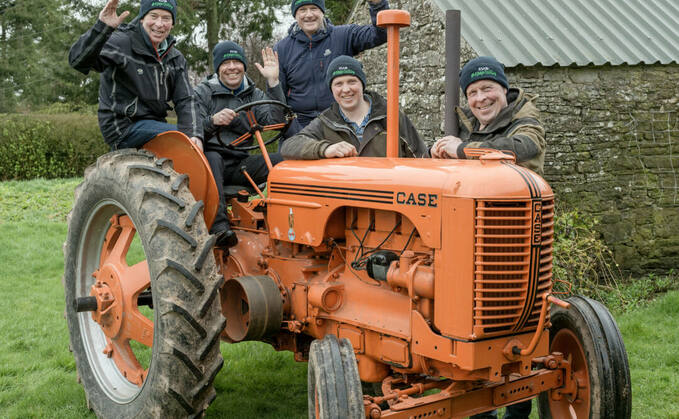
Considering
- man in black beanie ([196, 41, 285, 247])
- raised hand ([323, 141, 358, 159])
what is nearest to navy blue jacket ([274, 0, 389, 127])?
man in black beanie ([196, 41, 285, 247])

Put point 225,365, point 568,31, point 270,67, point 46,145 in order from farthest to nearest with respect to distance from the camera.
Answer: point 46,145
point 568,31
point 225,365
point 270,67

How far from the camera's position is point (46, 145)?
49.9 ft

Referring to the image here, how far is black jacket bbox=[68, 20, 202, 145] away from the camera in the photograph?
3822 millimetres

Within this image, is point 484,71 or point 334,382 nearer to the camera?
point 334,382

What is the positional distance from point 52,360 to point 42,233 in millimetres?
4780

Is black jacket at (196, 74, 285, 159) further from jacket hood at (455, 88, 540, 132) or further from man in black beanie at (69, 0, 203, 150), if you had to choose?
Result: jacket hood at (455, 88, 540, 132)

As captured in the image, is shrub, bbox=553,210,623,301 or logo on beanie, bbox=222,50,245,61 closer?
logo on beanie, bbox=222,50,245,61

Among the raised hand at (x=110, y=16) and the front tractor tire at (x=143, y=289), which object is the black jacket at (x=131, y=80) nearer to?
the raised hand at (x=110, y=16)

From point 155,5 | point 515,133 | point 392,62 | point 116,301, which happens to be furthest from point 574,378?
point 155,5

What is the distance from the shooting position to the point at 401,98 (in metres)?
8.37

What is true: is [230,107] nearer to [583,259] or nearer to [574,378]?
[574,378]

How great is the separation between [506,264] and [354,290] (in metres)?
0.91

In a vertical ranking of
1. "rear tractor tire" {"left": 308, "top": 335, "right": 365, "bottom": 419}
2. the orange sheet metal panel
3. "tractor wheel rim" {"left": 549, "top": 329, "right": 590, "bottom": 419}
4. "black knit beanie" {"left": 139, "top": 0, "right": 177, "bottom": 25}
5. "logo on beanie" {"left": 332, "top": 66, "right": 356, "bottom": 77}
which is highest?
"black knit beanie" {"left": 139, "top": 0, "right": 177, "bottom": 25}

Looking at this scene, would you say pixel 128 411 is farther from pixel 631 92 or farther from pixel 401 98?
pixel 631 92
